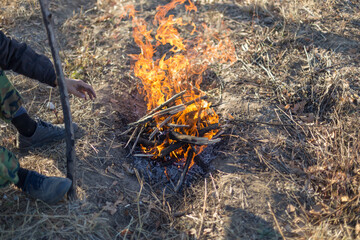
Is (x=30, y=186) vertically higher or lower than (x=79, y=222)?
higher

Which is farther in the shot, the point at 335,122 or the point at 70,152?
the point at 335,122

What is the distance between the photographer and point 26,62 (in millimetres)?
2672

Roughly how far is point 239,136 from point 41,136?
2108 millimetres

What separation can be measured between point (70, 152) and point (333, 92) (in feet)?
9.92

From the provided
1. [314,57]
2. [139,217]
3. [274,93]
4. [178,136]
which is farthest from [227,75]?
[139,217]

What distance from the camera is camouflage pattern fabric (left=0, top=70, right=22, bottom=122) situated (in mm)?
2424

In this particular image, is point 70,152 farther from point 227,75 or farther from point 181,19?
point 181,19

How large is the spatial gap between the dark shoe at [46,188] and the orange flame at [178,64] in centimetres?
113

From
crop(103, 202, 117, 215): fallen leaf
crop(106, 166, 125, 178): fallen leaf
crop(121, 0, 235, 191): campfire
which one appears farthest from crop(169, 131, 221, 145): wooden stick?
crop(103, 202, 117, 215): fallen leaf

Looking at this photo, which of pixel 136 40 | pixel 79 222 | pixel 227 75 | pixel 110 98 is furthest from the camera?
pixel 136 40

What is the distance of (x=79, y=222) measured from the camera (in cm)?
253

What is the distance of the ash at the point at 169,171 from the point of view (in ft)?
10.7

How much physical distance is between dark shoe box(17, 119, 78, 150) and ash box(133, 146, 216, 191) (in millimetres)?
885

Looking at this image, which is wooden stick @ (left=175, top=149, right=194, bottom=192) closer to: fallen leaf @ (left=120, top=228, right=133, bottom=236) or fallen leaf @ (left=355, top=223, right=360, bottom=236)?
fallen leaf @ (left=120, top=228, right=133, bottom=236)
